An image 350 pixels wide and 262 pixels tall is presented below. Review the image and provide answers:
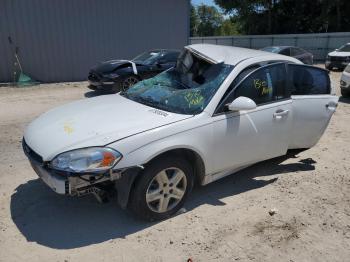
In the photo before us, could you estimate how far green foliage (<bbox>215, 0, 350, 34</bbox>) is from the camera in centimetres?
3377

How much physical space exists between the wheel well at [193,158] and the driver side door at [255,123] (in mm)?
174

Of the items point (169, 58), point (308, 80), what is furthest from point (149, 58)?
point (308, 80)

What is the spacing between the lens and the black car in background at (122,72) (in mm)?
10258

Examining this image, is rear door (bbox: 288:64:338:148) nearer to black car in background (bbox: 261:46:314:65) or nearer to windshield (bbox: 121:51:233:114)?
windshield (bbox: 121:51:233:114)

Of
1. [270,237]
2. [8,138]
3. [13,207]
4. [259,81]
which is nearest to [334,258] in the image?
[270,237]

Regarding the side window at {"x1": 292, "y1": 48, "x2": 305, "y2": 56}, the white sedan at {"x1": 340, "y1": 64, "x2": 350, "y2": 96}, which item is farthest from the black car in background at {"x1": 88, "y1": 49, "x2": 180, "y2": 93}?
the side window at {"x1": 292, "y1": 48, "x2": 305, "y2": 56}

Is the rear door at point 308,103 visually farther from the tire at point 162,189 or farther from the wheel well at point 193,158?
the tire at point 162,189

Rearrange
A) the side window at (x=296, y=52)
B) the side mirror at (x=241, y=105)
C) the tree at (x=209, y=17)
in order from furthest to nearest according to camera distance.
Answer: the tree at (x=209, y=17)
the side window at (x=296, y=52)
the side mirror at (x=241, y=105)

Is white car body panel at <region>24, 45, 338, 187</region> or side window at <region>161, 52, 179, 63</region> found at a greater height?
side window at <region>161, 52, 179, 63</region>

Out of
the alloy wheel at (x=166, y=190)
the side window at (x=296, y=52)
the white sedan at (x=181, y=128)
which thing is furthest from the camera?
the side window at (x=296, y=52)

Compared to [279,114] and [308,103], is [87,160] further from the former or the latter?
[308,103]

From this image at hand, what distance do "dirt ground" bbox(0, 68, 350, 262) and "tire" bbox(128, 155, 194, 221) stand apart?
15 cm

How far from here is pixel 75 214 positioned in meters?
3.75

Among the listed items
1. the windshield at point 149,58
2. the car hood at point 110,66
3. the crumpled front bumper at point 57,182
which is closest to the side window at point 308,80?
the crumpled front bumper at point 57,182
